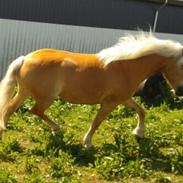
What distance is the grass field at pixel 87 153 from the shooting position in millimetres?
6855

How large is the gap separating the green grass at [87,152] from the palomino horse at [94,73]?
387 millimetres

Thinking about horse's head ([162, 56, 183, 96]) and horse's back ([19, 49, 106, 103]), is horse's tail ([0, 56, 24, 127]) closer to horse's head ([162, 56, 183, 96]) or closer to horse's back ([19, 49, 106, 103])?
horse's back ([19, 49, 106, 103])

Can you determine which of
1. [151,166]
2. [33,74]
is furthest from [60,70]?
[151,166]

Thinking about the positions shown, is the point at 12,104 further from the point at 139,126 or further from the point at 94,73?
the point at 139,126

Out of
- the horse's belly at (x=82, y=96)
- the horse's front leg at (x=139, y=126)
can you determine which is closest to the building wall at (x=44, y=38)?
the horse's front leg at (x=139, y=126)

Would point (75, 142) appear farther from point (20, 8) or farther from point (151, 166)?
point (20, 8)

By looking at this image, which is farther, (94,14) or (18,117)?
(94,14)

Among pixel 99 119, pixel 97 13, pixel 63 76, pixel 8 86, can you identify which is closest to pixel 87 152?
pixel 99 119

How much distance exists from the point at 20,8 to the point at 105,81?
9578 millimetres

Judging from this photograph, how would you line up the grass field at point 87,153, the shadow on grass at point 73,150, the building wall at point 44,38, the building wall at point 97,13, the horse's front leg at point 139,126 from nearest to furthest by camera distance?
the grass field at point 87,153, the shadow on grass at point 73,150, the horse's front leg at point 139,126, the building wall at point 44,38, the building wall at point 97,13

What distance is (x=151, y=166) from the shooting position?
7.49 metres

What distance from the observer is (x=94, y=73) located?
26.1ft

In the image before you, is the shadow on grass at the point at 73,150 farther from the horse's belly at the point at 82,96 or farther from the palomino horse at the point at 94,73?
the horse's belly at the point at 82,96

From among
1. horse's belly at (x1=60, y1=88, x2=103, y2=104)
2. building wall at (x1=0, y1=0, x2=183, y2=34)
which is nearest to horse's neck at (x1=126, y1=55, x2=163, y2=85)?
horse's belly at (x1=60, y1=88, x2=103, y2=104)
